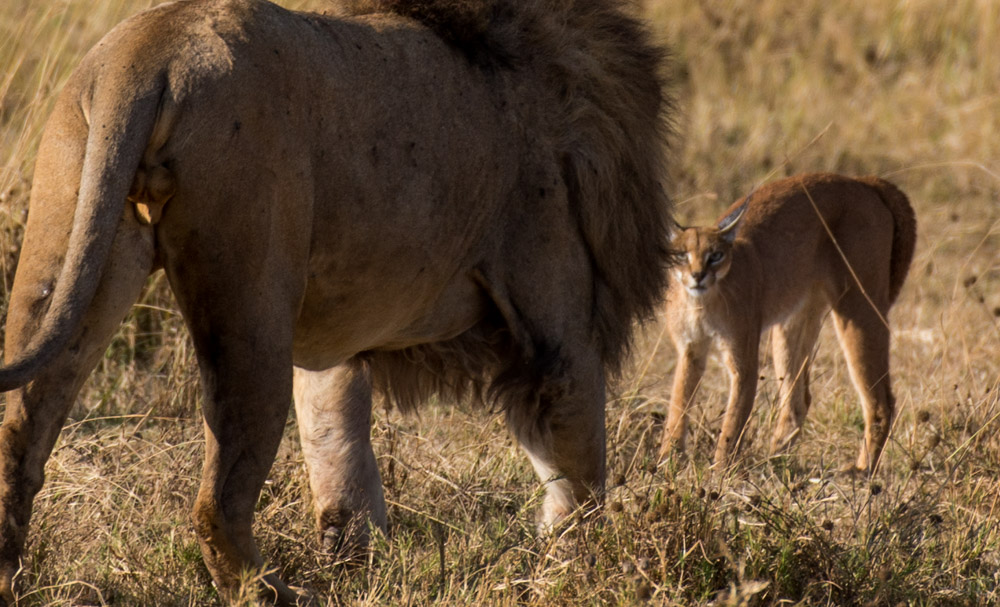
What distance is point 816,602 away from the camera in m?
3.10

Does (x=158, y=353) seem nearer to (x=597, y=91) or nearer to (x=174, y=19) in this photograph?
(x=597, y=91)

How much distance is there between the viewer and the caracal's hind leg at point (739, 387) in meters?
4.73

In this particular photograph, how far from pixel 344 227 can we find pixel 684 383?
2791mm

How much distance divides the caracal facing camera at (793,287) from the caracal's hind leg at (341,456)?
1605 millimetres

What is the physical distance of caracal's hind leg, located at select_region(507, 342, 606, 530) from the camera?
3.31 metres

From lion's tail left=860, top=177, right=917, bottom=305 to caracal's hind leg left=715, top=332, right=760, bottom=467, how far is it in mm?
849

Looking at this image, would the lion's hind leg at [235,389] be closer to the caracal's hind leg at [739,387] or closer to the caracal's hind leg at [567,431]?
the caracal's hind leg at [567,431]

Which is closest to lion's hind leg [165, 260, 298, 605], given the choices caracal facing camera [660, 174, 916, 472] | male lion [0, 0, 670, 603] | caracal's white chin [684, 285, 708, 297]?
male lion [0, 0, 670, 603]

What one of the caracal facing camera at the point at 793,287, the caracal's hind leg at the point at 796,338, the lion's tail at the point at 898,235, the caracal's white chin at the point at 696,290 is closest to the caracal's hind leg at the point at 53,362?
the caracal facing camera at the point at 793,287

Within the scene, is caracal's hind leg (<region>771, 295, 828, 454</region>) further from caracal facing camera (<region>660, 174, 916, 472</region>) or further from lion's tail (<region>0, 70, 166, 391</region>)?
lion's tail (<region>0, 70, 166, 391</region>)

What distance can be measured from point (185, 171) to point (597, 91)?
147 cm

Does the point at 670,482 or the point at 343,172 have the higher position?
the point at 343,172

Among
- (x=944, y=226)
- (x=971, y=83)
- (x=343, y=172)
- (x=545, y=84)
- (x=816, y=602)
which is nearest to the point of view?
(x=343, y=172)

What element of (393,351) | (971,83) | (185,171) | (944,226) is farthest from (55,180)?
(971,83)
